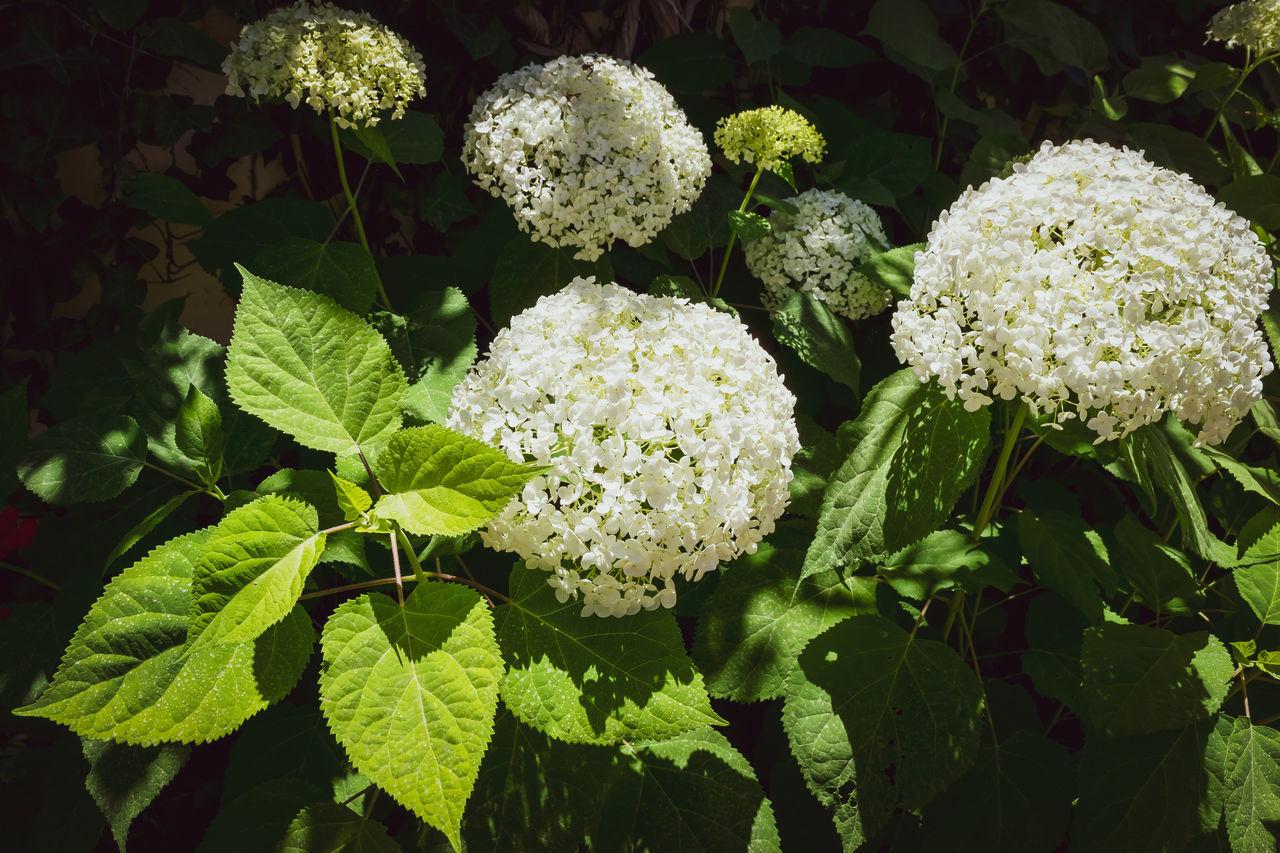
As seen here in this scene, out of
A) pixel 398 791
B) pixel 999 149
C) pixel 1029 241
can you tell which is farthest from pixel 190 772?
pixel 999 149

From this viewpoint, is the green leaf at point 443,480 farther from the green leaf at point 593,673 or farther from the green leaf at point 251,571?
the green leaf at point 593,673

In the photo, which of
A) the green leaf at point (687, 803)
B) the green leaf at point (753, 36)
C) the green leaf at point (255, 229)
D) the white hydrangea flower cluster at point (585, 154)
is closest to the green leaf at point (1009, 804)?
the green leaf at point (687, 803)

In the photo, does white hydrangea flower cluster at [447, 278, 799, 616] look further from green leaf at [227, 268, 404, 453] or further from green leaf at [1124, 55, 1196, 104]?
green leaf at [1124, 55, 1196, 104]

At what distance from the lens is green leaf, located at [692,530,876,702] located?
173cm

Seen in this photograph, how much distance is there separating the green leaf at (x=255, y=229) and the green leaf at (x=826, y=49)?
1.87m

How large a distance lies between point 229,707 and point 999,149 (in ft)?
8.84

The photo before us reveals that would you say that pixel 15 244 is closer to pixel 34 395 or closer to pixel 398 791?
pixel 34 395

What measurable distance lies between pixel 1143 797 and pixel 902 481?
0.93 m

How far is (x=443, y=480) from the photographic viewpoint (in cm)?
117

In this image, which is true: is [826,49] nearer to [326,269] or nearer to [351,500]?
[326,269]

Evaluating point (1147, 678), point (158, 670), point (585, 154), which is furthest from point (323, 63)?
point (1147, 678)

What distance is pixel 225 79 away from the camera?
2.33 metres

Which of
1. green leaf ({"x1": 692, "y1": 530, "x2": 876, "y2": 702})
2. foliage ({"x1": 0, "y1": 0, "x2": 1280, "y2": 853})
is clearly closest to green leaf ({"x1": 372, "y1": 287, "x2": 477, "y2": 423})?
foliage ({"x1": 0, "y1": 0, "x2": 1280, "y2": 853})

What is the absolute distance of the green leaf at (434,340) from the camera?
183 cm
